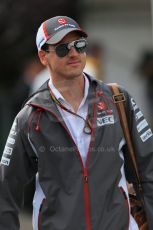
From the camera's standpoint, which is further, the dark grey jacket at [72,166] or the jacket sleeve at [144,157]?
the jacket sleeve at [144,157]

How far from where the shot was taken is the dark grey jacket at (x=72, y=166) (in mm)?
5094

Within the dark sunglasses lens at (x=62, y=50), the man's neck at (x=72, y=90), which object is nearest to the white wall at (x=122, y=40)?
the man's neck at (x=72, y=90)

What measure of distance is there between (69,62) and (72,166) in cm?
62

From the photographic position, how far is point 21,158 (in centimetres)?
531

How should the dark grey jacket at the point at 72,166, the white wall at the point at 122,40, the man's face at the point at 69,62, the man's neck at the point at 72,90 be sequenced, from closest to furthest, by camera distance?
the dark grey jacket at the point at 72,166
the man's face at the point at 69,62
the man's neck at the point at 72,90
the white wall at the point at 122,40

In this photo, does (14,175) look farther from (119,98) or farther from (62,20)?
(62,20)

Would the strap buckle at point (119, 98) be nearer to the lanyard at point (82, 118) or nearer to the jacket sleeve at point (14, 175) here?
the lanyard at point (82, 118)

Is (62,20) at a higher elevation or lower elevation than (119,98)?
higher

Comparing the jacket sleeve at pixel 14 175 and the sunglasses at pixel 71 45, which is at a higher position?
the sunglasses at pixel 71 45

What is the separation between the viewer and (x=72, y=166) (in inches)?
202

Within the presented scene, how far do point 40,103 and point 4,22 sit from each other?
846cm

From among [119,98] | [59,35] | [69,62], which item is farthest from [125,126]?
[59,35]

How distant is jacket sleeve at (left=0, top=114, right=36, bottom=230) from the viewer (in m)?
5.31

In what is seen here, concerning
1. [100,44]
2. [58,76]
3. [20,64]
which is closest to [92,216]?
A: [58,76]
